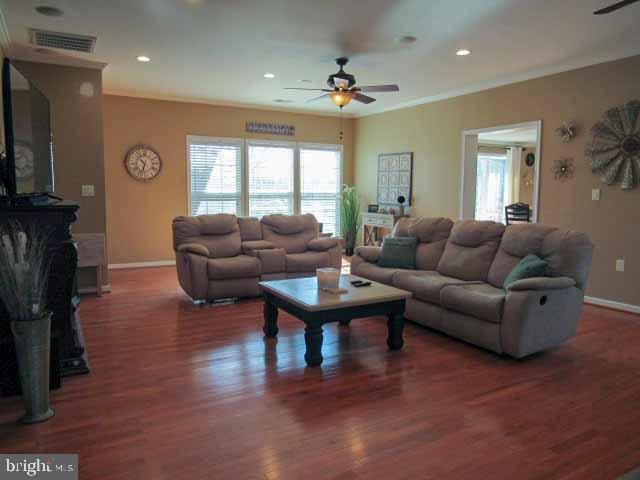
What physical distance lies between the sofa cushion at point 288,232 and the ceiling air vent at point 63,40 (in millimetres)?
2796

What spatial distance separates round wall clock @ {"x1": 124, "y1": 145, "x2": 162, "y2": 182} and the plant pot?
16.9 ft

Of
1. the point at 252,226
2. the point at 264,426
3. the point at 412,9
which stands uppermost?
the point at 412,9

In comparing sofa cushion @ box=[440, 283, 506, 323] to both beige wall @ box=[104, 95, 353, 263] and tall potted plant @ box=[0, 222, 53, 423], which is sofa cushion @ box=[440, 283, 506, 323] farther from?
beige wall @ box=[104, 95, 353, 263]

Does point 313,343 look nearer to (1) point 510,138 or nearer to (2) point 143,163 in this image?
(2) point 143,163

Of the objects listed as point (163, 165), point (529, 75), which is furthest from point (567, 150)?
point (163, 165)

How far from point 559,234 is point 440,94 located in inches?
155

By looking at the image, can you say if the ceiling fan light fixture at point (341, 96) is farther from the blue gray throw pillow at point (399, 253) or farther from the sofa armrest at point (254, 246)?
the sofa armrest at point (254, 246)

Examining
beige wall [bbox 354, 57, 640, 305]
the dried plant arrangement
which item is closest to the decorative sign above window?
beige wall [bbox 354, 57, 640, 305]

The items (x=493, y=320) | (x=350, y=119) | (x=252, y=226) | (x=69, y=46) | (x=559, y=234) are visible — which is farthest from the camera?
(x=350, y=119)

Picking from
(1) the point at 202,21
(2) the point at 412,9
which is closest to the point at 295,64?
(1) the point at 202,21

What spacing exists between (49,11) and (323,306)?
334 cm

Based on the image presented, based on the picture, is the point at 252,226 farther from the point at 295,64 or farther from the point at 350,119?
the point at 350,119

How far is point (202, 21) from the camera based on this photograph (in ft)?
12.9

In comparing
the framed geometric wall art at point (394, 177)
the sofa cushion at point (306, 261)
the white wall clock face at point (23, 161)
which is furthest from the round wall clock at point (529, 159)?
the white wall clock face at point (23, 161)
